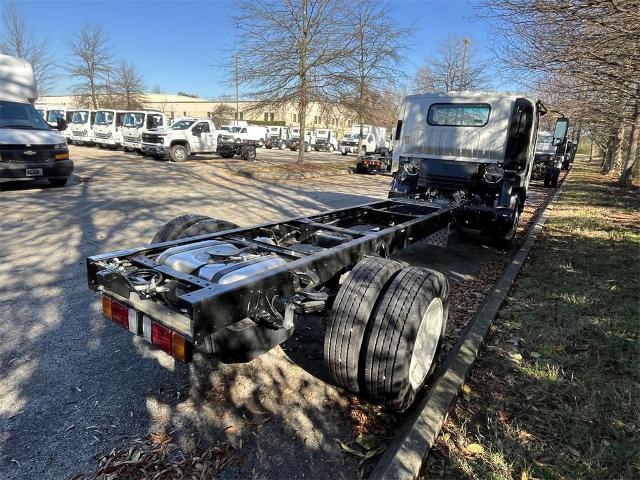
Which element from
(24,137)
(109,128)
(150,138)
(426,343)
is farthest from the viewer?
(109,128)

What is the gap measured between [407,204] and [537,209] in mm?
8258

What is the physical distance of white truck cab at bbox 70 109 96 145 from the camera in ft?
85.0

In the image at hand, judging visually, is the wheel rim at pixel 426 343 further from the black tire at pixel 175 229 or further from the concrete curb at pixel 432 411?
the black tire at pixel 175 229

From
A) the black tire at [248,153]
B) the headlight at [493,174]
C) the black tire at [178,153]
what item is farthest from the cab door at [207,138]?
the headlight at [493,174]

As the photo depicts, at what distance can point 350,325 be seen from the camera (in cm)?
262

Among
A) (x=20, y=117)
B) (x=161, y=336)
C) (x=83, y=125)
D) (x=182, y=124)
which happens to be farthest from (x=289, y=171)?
(x=161, y=336)

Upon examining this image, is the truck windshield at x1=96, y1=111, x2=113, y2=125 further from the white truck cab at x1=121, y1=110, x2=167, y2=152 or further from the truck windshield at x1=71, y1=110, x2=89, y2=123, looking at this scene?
the white truck cab at x1=121, y1=110, x2=167, y2=152

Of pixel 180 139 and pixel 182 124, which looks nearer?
pixel 180 139

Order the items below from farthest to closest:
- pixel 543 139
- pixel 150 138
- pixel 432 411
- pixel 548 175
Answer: pixel 543 139
pixel 150 138
pixel 548 175
pixel 432 411

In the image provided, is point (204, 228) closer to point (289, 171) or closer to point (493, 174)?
point (493, 174)

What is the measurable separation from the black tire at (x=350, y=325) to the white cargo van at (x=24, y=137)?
386 inches

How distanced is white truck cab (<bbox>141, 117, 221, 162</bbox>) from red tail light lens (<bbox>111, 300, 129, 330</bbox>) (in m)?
19.2

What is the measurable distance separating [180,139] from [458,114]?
53.6ft

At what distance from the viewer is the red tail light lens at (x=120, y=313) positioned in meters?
2.51
